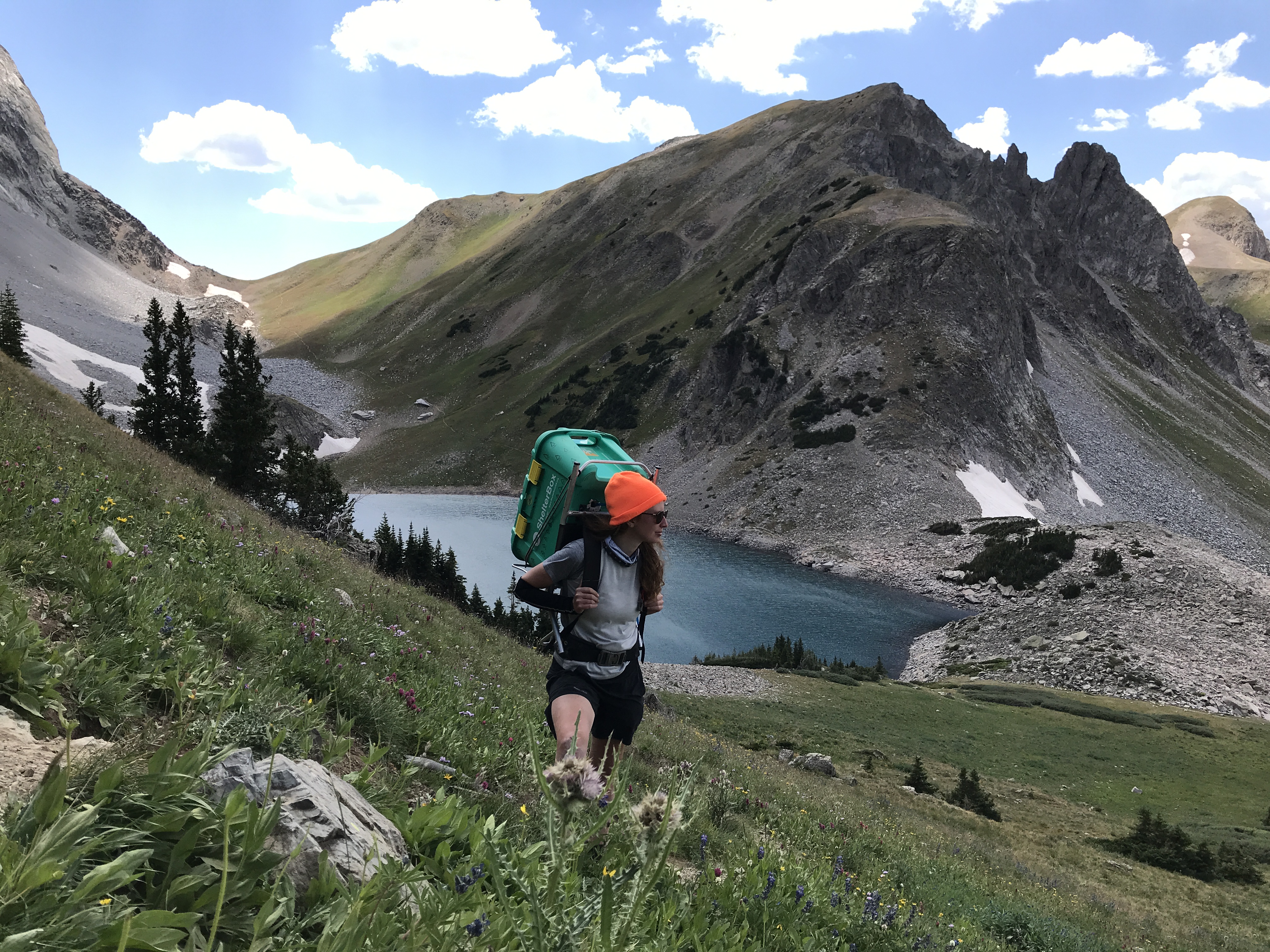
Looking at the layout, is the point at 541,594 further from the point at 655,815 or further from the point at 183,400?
the point at 183,400

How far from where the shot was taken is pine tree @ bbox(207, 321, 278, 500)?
37.8 m

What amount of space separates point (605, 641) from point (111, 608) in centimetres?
301

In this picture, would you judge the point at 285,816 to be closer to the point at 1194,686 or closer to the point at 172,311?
the point at 1194,686

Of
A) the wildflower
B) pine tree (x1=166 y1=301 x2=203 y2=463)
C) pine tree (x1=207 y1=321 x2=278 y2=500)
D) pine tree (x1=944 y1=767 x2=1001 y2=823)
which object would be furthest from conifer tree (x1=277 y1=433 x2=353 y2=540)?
the wildflower

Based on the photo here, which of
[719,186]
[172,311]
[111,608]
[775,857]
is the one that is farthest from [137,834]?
[172,311]

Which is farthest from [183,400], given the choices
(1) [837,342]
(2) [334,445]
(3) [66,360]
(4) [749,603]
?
(2) [334,445]

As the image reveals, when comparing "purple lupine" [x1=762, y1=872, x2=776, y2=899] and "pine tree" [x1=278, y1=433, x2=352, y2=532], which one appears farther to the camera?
"pine tree" [x1=278, y1=433, x2=352, y2=532]

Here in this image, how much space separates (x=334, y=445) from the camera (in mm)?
111500

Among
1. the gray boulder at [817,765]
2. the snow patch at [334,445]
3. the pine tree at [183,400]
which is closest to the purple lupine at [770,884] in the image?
the gray boulder at [817,765]

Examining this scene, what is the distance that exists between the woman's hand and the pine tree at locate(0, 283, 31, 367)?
4727 cm

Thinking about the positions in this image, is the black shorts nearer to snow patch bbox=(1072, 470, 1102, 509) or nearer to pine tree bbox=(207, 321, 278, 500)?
pine tree bbox=(207, 321, 278, 500)

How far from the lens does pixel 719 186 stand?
138 metres

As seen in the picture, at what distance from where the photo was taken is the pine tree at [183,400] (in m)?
37.9

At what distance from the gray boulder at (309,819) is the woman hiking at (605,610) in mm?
1763
